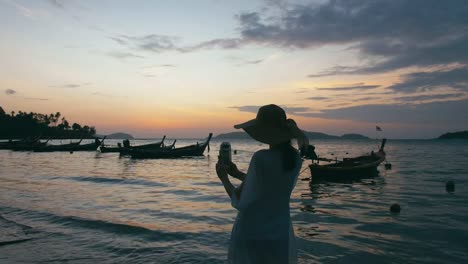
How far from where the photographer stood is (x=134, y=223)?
11.9 m

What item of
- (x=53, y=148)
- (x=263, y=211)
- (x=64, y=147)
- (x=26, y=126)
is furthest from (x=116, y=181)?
(x=26, y=126)

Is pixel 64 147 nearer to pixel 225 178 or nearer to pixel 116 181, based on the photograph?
pixel 116 181

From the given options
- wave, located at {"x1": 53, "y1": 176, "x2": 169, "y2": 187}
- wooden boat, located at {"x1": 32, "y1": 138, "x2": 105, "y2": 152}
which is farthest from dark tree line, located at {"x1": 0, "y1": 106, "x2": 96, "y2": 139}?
wave, located at {"x1": 53, "y1": 176, "x2": 169, "y2": 187}

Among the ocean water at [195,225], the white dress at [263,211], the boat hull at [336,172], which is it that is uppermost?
the white dress at [263,211]

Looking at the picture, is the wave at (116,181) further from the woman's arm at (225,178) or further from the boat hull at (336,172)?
the woman's arm at (225,178)

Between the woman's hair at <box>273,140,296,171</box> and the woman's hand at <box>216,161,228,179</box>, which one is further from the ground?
the woman's hair at <box>273,140,296,171</box>

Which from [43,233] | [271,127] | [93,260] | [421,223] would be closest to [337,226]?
[421,223]

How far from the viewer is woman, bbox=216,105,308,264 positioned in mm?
2805

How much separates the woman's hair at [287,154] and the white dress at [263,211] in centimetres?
3

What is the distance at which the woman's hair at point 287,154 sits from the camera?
2861 mm

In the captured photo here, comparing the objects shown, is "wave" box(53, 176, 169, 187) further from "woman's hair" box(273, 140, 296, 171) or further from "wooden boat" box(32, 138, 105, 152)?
"wooden boat" box(32, 138, 105, 152)

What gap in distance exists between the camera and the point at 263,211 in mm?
2932

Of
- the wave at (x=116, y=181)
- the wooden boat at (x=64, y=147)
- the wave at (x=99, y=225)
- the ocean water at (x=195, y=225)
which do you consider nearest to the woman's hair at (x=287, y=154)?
the ocean water at (x=195, y=225)

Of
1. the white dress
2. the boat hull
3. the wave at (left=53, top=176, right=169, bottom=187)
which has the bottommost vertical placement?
Answer: the wave at (left=53, top=176, right=169, bottom=187)
